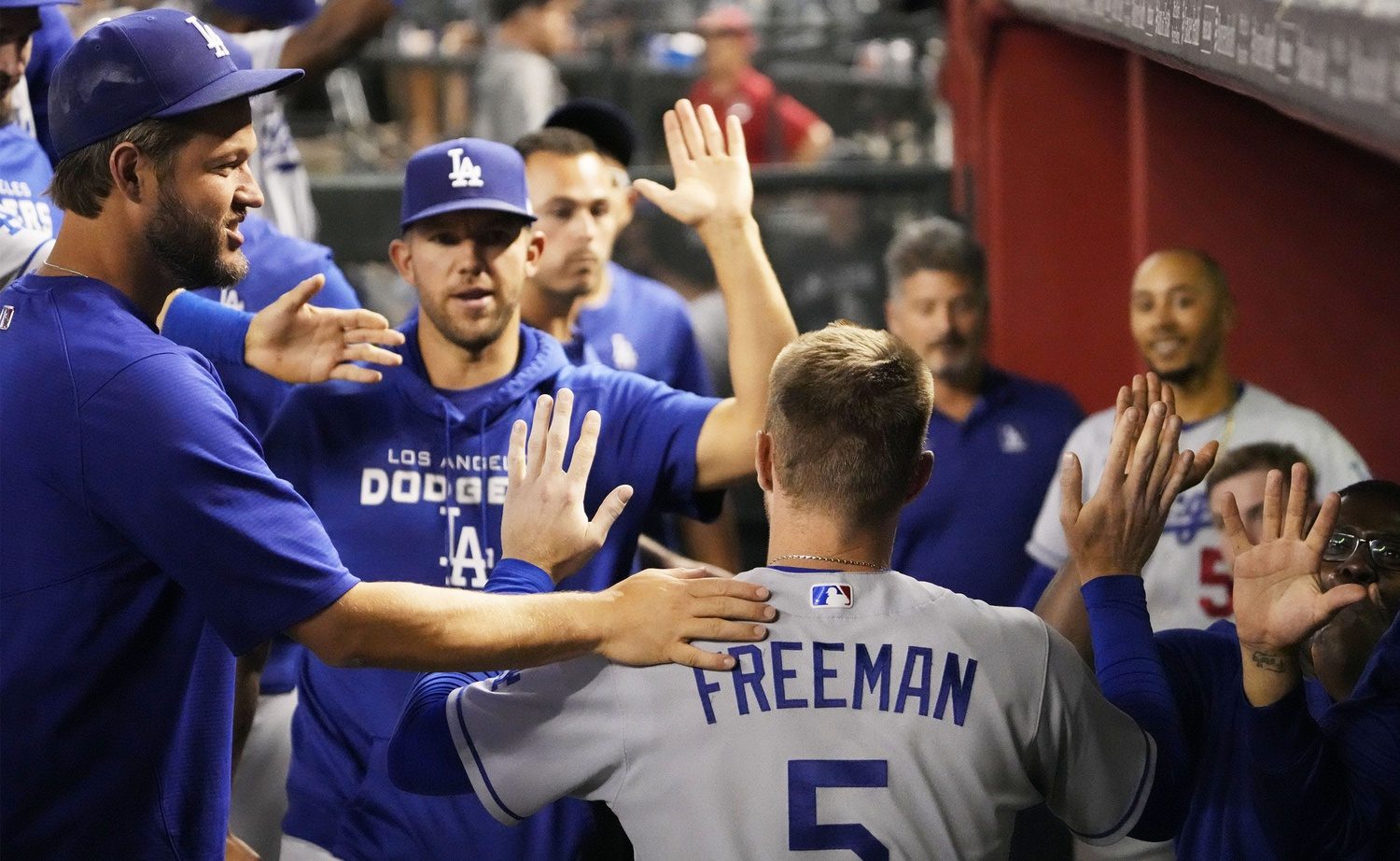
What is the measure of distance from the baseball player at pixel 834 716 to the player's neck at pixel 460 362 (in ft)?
3.62

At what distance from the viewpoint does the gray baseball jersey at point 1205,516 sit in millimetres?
4133

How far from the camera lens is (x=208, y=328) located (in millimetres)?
3367

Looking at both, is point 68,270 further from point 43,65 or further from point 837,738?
point 43,65

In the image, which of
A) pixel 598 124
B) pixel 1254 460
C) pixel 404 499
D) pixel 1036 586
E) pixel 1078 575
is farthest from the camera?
pixel 598 124

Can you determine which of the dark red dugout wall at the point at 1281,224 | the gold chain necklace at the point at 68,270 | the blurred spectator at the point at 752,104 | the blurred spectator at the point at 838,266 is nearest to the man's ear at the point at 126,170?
the gold chain necklace at the point at 68,270

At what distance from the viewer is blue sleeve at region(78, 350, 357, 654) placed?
223 cm

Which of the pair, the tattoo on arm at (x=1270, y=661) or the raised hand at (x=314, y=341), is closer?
the tattoo on arm at (x=1270, y=661)

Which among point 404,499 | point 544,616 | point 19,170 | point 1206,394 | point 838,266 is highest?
point 19,170

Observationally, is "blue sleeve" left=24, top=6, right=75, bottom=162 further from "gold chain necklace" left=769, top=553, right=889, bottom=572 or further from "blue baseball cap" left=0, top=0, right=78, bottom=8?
"gold chain necklace" left=769, top=553, right=889, bottom=572

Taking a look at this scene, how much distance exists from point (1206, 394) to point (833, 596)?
2521 mm

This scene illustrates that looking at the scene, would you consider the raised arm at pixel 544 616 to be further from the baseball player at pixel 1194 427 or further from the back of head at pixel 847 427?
the baseball player at pixel 1194 427

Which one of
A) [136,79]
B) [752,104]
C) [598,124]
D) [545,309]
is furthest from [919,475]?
[752,104]

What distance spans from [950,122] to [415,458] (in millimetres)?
7341

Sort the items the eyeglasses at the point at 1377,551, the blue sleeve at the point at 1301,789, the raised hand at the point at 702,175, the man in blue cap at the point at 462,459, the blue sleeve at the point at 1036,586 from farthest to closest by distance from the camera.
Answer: the blue sleeve at the point at 1036,586 < the raised hand at the point at 702,175 < the man in blue cap at the point at 462,459 < the eyeglasses at the point at 1377,551 < the blue sleeve at the point at 1301,789
